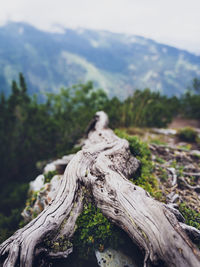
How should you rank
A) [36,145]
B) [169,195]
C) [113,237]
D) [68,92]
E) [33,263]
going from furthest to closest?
[68,92] < [36,145] < [169,195] < [113,237] < [33,263]

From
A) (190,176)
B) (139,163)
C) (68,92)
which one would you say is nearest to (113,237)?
(139,163)

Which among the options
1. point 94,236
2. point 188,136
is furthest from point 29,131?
point 94,236

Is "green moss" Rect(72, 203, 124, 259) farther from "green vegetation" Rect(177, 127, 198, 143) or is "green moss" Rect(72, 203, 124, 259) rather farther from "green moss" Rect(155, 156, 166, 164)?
"green vegetation" Rect(177, 127, 198, 143)

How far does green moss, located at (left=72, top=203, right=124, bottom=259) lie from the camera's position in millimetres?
3283

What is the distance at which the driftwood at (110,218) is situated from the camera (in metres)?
2.52

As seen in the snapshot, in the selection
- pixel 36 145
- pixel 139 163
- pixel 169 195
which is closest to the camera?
pixel 169 195

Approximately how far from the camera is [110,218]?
3.37 meters

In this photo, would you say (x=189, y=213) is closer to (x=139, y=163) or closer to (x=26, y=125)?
(x=139, y=163)

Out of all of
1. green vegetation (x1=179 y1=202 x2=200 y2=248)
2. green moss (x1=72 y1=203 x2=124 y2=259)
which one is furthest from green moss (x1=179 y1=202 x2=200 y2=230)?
green moss (x1=72 y1=203 x2=124 y2=259)

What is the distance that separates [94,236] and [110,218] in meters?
0.46

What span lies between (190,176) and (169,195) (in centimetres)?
170

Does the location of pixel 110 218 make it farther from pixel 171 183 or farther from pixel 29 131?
pixel 29 131

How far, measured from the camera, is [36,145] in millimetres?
14625

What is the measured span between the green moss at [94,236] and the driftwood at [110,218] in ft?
0.52
